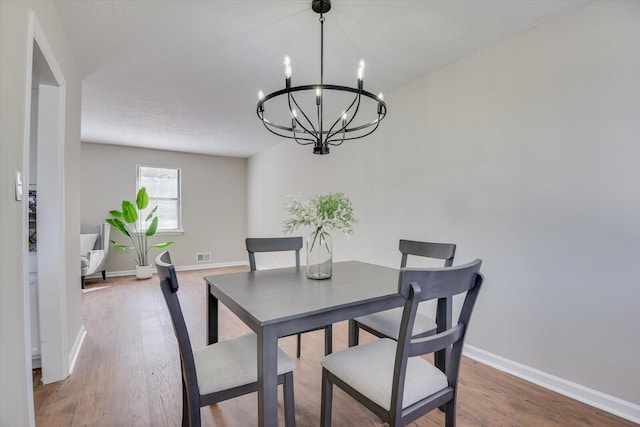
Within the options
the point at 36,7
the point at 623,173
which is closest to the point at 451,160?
the point at 623,173

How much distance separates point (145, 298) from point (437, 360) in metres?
3.87

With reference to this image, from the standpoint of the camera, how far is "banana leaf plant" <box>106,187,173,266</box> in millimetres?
5152

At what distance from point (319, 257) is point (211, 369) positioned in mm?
782

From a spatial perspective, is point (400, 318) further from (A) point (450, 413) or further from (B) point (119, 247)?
(B) point (119, 247)

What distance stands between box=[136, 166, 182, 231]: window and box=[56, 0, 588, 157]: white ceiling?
254 centimetres

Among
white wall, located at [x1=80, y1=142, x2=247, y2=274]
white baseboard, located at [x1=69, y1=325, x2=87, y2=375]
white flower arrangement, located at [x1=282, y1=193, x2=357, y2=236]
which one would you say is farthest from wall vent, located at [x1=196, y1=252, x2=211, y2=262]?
white flower arrangement, located at [x1=282, y1=193, x2=357, y2=236]

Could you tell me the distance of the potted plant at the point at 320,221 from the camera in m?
1.71

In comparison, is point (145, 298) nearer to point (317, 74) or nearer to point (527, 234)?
point (317, 74)

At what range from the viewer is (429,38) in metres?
2.19

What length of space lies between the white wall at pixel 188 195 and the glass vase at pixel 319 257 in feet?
16.6

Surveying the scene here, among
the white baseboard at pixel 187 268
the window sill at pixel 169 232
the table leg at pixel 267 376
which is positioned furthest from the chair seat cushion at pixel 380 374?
the window sill at pixel 169 232

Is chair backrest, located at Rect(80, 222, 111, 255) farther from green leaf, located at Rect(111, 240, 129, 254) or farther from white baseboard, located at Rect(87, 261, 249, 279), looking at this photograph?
white baseboard, located at Rect(87, 261, 249, 279)

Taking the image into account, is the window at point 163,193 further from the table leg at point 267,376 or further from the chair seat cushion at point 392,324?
the table leg at point 267,376

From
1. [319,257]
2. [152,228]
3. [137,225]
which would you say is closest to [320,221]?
[319,257]
